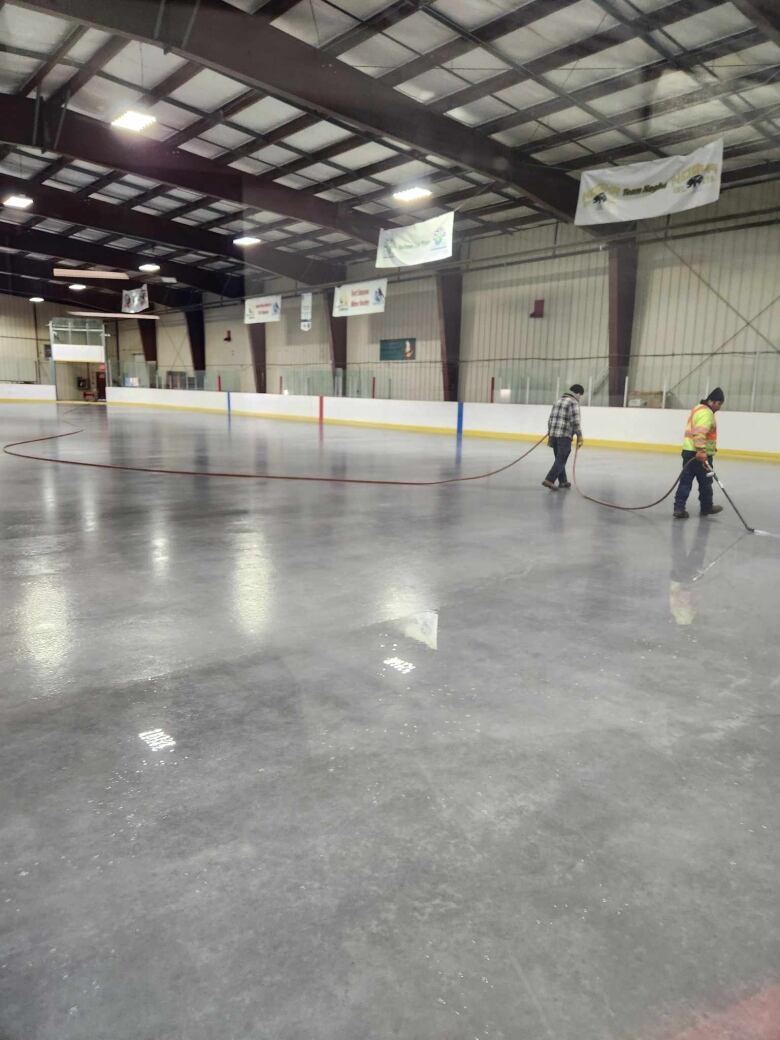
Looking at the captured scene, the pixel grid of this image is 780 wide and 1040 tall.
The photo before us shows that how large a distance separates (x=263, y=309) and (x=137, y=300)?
24.4ft

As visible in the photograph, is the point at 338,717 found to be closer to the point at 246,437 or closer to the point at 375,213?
the point at 246,437

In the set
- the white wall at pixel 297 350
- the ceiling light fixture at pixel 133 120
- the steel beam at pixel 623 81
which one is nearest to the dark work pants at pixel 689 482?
the steel beam at pixel 623 81

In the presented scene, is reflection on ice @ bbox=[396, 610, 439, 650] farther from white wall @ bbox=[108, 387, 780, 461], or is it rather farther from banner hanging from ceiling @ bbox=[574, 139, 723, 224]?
white wall @ bbox=[108, 387, 780, 461]

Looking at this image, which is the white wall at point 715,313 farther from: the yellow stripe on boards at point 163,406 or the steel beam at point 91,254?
the yellow stripe on boards at point 163,406

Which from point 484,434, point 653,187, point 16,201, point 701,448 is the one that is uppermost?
point 16,201

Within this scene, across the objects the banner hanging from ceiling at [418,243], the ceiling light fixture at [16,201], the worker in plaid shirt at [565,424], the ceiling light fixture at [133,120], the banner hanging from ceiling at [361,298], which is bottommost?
the worker in plaid shirt at [565,424]

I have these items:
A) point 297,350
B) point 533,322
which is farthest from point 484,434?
point 297,350

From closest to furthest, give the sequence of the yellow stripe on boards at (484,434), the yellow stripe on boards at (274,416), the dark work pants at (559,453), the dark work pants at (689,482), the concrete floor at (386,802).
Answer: the concrete floor at (386,802) → the dark work pants at (689,482) → the dark work pants at (559,453) → the yellow stripe on boards at (484,434) → the yellow stripe on boards at (274,416)

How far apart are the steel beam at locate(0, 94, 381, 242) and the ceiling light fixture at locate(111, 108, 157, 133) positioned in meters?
1.11

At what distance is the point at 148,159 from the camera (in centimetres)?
1642

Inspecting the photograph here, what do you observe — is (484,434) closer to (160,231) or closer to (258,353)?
(160,231)

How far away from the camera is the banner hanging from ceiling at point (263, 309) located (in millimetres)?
27609

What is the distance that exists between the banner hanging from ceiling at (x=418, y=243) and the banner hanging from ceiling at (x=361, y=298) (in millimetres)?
4238

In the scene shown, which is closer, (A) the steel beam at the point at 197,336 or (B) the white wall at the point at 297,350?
(B) the white wall at the point at 297,350
